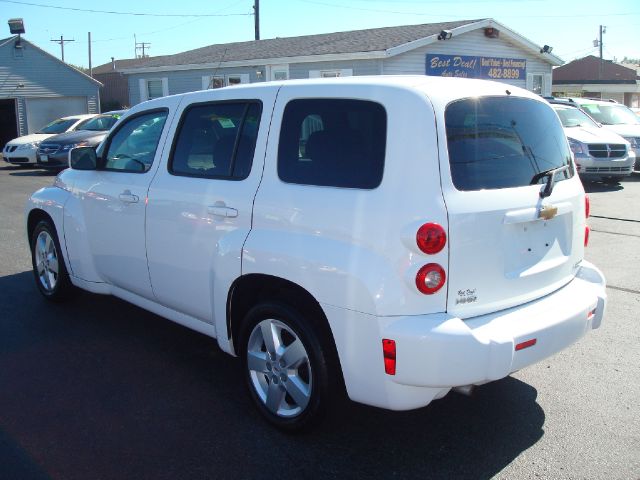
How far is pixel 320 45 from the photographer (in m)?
22.8

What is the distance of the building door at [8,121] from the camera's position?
95.1ft

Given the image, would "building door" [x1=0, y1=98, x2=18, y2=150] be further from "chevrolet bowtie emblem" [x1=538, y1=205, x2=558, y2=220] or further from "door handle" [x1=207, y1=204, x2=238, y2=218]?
"chevrolet bowtie emblem" [x1=538, y1=205, x2=558, y2=220]

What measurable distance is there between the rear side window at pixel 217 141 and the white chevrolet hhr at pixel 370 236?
0.04ft

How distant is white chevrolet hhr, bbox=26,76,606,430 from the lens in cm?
311

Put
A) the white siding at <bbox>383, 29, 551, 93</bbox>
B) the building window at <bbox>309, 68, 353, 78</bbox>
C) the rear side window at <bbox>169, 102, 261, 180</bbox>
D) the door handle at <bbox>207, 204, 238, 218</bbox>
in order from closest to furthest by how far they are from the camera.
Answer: the door handle at <bbox>207, 204, 238, 218</bbox>
the rear side window at <bbox>169, 102, 261, 180</bbox>
the white siding at <bbox>383, 29, 551, 93</bbox>
the building window at <bbox>309, 68, 353, 78</bbox>

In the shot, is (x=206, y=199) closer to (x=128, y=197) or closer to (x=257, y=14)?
(x=128, y=197)

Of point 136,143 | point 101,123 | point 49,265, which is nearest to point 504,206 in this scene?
point 136,143

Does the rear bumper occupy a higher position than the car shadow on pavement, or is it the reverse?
the rear bumper

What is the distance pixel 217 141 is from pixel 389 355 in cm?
187

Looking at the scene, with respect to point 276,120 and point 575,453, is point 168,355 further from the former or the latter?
point 575,453

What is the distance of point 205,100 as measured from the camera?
14.3ft

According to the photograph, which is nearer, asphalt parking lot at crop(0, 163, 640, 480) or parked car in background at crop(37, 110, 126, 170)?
asphalt parking lot at crop(0, 163, 640, 480)

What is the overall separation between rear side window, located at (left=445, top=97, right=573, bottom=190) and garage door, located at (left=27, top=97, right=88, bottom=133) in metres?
29.6

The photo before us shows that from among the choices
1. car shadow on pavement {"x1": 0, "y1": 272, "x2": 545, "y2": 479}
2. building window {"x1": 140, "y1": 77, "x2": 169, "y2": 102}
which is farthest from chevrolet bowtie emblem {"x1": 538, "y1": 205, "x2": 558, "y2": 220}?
building window {"x1": 140, "y1": 77, "x2": 169, "y2": 102}
